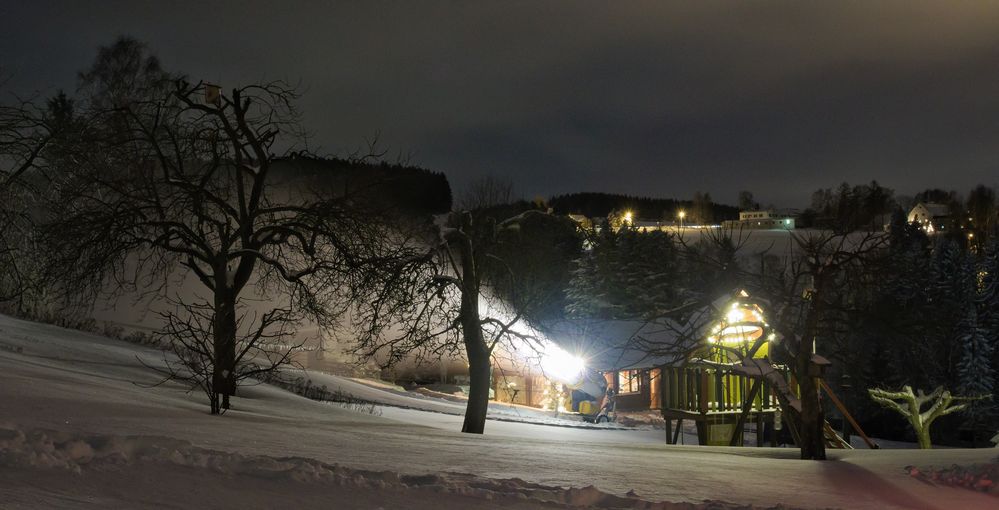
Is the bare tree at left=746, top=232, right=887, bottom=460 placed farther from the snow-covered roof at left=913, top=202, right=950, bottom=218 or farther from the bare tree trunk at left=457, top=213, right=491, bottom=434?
the snow-covered roof at left=913, top=202, right=950, bottom=218

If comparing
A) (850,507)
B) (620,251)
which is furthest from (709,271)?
(620,251)

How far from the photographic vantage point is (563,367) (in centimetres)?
3225

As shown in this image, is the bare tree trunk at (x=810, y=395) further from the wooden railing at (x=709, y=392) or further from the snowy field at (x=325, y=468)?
the wooden railing at (x=709, y=392)

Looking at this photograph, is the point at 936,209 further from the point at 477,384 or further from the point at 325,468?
the point at 325,468

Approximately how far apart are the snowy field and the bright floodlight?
1930 cm

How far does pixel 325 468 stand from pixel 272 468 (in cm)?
44

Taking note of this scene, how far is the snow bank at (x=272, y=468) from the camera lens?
225 inches

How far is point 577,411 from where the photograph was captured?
33.5 m

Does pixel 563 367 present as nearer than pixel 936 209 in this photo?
Yes

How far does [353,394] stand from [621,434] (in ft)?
28.3

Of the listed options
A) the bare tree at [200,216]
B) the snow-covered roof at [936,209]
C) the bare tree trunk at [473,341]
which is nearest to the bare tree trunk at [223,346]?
the bare tree at [200,216]

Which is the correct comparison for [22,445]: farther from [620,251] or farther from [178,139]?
[620,251]

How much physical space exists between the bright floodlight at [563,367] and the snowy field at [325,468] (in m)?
19.3

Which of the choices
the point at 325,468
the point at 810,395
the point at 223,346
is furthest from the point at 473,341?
the point at 325,468
